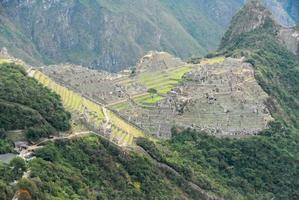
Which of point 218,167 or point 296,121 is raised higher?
point 296,121

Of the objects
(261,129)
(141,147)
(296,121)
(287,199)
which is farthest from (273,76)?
(141,147)

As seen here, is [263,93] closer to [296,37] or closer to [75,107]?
[75,107]

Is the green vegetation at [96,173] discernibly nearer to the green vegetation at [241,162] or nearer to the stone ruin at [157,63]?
the green vegetation at [241,162]

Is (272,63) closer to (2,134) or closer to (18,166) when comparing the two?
(2,134)

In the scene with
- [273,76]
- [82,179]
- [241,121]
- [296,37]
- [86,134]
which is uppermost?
[296,37]

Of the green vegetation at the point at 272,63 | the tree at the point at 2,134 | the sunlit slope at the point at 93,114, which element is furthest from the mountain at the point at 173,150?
the tree at the point at 2,134

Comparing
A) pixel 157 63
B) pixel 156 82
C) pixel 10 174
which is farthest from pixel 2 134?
pixel 157 63
